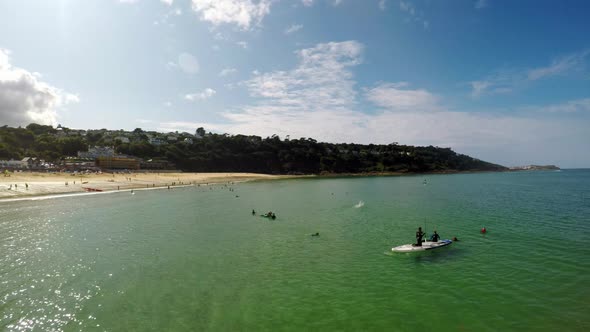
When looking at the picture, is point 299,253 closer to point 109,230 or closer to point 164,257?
point 164,257

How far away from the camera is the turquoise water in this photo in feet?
50.0

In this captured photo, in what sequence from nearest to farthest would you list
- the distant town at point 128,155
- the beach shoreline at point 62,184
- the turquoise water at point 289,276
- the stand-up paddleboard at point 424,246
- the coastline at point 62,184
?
the turquoise water at point 289,276 < the stand-up paddleboard at point 424,246 < the coastline at point 62,184 < the beach shoreline at point 62,184 < the distant town at point 128,155

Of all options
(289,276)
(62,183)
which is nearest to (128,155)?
(62,183)

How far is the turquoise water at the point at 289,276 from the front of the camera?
599 inches

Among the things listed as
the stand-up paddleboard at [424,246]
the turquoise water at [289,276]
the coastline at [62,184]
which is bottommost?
the turquoise water at [289,276]

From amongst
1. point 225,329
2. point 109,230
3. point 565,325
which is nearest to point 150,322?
point 225,329

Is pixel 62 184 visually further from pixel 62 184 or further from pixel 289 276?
pixel 289 276

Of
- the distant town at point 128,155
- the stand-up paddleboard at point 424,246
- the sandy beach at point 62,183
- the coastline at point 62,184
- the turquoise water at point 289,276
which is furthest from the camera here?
the distant town at point 128,155

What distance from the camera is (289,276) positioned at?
20.9 m

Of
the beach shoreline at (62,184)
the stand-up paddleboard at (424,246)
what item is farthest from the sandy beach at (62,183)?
the stand-up paddleboard at (424,246)

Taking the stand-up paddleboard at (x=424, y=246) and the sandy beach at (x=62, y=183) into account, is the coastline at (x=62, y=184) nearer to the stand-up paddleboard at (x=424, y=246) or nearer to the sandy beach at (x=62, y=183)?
the sandy beach at (x=62, y=183)

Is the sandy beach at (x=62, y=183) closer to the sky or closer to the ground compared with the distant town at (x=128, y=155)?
A: closer to the ground

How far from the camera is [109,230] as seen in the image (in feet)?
116

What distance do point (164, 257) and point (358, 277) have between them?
15.9 metres
